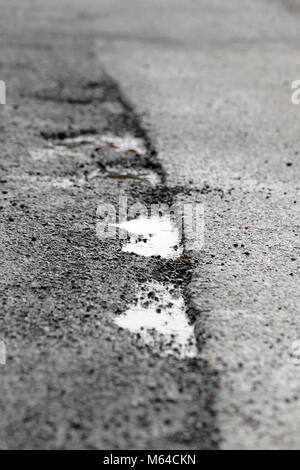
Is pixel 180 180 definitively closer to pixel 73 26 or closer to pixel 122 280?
pixel 122 280

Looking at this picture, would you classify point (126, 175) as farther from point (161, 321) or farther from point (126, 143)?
point (161, 321)

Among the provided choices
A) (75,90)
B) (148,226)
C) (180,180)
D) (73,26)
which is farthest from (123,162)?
(73,26)

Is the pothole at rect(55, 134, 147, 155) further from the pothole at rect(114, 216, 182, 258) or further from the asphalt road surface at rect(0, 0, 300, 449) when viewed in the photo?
the pothole at rect(114, 216, 182, 258)

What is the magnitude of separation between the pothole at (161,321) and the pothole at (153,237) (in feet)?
1.11

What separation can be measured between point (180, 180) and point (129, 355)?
1.92m

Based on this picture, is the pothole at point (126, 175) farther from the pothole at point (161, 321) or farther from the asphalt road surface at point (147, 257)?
the pothole at point (161, 321)

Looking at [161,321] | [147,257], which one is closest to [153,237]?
[147,257]

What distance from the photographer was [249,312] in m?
3.06

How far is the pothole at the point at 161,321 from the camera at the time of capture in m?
2.86

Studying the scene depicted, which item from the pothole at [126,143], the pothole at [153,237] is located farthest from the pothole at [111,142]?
the pothole at [153,237]

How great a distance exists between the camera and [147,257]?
3.57 metres

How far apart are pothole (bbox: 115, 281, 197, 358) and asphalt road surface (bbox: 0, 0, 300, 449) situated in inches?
0.7

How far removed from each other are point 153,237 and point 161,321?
0.84 meters

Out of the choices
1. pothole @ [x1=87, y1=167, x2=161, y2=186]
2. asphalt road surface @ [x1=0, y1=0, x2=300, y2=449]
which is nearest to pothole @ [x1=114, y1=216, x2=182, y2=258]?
asphalt road surface @ [x1=0, y1=0, x2=300, y2=449]
